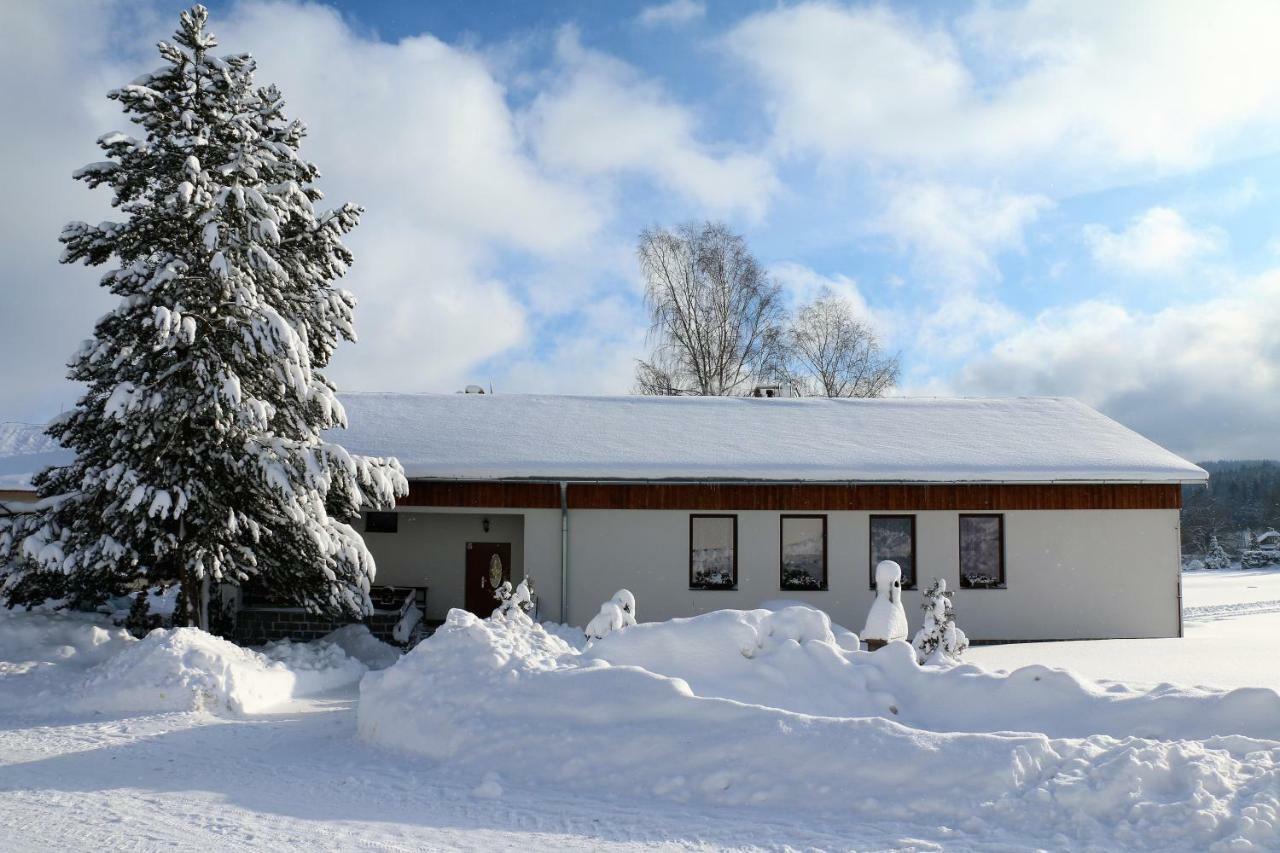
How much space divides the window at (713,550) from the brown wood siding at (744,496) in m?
0.35

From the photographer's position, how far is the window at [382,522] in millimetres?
18203

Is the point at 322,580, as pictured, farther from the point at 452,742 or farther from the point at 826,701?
the point at 826,701

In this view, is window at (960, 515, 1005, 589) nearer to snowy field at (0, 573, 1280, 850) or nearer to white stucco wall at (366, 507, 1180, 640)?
white stucco wall at (366, 507, 1180, 640)

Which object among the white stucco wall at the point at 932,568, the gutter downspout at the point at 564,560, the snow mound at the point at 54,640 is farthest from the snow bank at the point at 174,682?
the gutter downspout at the point at 564,560

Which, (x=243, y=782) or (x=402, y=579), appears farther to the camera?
(x=402, y=579)

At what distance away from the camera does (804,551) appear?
56.3 ft

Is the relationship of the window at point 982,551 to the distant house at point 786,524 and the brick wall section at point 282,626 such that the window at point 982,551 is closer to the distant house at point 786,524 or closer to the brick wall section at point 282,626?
the distant house at point 786,524

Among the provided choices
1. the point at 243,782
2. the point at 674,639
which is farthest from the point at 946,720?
the point at 243,782

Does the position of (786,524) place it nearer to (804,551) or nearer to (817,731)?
(804,551)

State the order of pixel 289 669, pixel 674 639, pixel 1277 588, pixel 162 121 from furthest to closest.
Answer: pixel 1277 588 → pixel 162 121 → pixel 289 669 → pixel 674 639

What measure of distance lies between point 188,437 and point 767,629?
319 inches

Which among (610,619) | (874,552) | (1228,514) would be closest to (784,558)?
(874,552)

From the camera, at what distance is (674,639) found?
10.3 metres

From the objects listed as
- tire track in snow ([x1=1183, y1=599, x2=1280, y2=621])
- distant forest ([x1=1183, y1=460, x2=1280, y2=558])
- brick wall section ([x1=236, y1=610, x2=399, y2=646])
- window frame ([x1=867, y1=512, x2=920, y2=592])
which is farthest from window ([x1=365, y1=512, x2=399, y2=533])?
distant forest ([x1=1183, y1=460, x2=1280, y2=558])
